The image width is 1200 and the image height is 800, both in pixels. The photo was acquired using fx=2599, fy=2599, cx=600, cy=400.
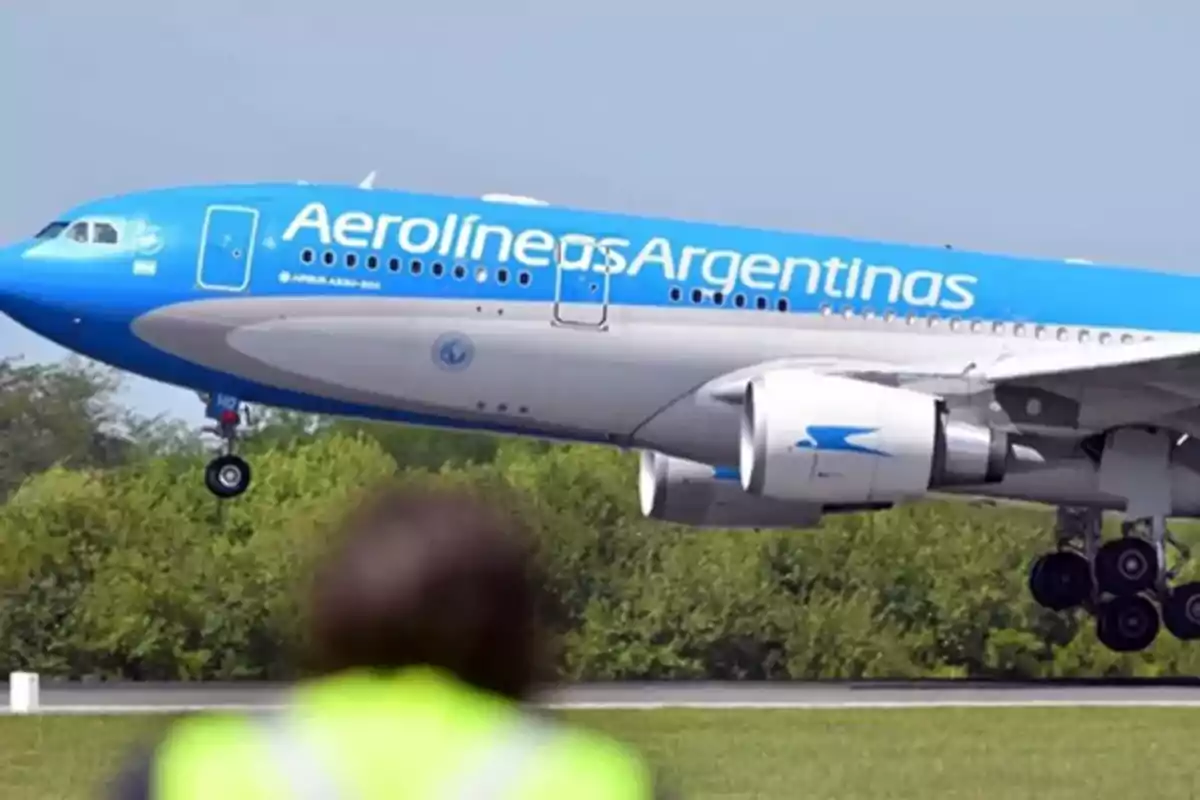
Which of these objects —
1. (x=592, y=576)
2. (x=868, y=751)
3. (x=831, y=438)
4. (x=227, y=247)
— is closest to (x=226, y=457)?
(x=227, y=247)

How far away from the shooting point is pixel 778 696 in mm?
31422

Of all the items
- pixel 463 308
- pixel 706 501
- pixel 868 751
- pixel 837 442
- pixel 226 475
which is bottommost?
pixel 868 751

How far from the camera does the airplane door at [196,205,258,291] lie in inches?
1104

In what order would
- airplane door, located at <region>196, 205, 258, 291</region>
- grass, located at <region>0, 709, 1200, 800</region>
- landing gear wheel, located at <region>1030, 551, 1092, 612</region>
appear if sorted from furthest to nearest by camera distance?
landing gear wheel, located at <region>1030, 551, 1092, 612</region>
airplane door, located at <region>196, 205, 258, 291</region>
grass, located at <region>0, 709, 1200, 800</region>

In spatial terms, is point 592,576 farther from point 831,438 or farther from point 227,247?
point 831,438

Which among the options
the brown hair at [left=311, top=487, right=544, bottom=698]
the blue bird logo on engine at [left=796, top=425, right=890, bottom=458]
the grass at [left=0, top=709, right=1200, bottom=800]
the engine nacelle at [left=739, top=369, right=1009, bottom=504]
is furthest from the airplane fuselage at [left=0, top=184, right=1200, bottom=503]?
the brown hair at [left=311, top=487, right=544, bottom=698]

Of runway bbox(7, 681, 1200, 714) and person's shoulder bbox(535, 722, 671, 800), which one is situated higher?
person's shoulder bbox(535, 722, 671, 800)

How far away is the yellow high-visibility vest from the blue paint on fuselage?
25124mm

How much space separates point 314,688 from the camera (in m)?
2.92

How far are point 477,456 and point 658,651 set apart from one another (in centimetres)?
685

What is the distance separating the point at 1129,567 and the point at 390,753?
1084 inches

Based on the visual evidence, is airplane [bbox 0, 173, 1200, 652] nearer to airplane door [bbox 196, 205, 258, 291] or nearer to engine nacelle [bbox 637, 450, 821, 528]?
airplane door [bbox 196, 205, 258, 291]

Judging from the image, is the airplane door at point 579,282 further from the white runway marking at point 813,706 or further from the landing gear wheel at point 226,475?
the landing gear wheel at point 226,475

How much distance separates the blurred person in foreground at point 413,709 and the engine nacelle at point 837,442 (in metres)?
23.6
